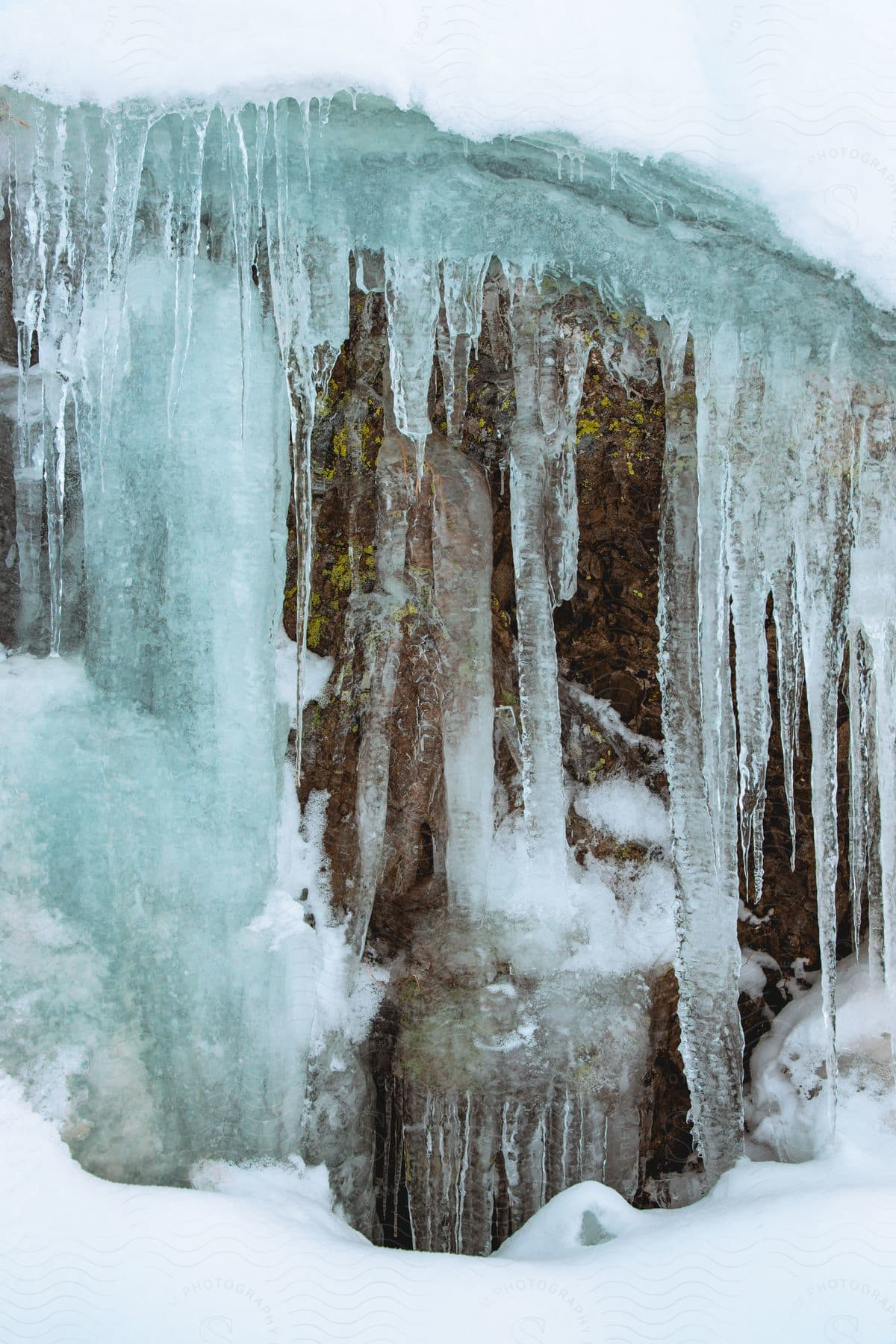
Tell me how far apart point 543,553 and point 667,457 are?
409mm

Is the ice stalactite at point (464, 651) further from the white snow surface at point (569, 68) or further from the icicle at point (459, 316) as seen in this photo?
the white snow surface at point (569, 68)

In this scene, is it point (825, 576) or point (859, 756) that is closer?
point (825, 576)

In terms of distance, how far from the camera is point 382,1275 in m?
2.39

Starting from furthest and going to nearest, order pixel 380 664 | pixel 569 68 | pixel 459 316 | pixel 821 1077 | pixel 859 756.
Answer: pixel 380 664
pixel 821 1077
pixel 859 756
pixel 459 316
pixel 569 68

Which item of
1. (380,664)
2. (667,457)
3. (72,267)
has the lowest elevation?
(380,664)

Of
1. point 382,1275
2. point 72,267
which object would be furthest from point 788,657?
point 72,267

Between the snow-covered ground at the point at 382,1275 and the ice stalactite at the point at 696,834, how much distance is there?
49 centimetres

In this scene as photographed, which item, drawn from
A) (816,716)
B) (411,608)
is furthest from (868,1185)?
(411,608)

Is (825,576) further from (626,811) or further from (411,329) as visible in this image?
(626,811)

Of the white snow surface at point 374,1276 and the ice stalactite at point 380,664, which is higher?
the ice stalactite at point 380,664

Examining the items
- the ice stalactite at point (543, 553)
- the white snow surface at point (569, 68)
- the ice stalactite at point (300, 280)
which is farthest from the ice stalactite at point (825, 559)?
the ice stalactite at point (300, 280)

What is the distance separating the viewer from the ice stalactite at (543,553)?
305cm

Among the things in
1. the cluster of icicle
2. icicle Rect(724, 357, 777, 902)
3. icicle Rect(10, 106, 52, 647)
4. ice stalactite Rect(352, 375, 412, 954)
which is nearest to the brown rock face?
ice stalactite Rect(352, 375, 412, 954)

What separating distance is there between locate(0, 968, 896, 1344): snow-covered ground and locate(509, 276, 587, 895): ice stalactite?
43.7 inches
